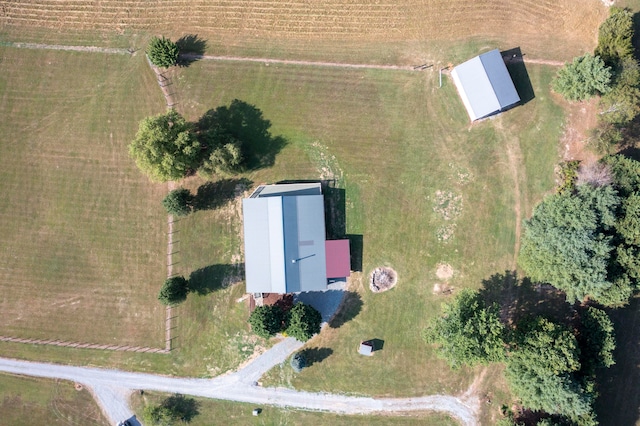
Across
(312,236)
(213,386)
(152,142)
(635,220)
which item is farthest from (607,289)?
(152,142)

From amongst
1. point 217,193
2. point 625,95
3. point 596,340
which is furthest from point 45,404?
point 625,95

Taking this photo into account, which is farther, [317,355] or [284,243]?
[317,355]

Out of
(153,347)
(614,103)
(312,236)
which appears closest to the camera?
(614,103)

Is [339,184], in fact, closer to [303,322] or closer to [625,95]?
[303,322]

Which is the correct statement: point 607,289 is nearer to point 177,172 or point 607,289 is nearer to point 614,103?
point 614,103

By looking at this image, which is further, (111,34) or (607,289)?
(111,34)

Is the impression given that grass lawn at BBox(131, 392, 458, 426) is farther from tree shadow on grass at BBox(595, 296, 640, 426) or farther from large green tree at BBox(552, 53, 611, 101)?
large green tree at BBox(552, 53, 611, 101)

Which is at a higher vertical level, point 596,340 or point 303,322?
point 303,322
